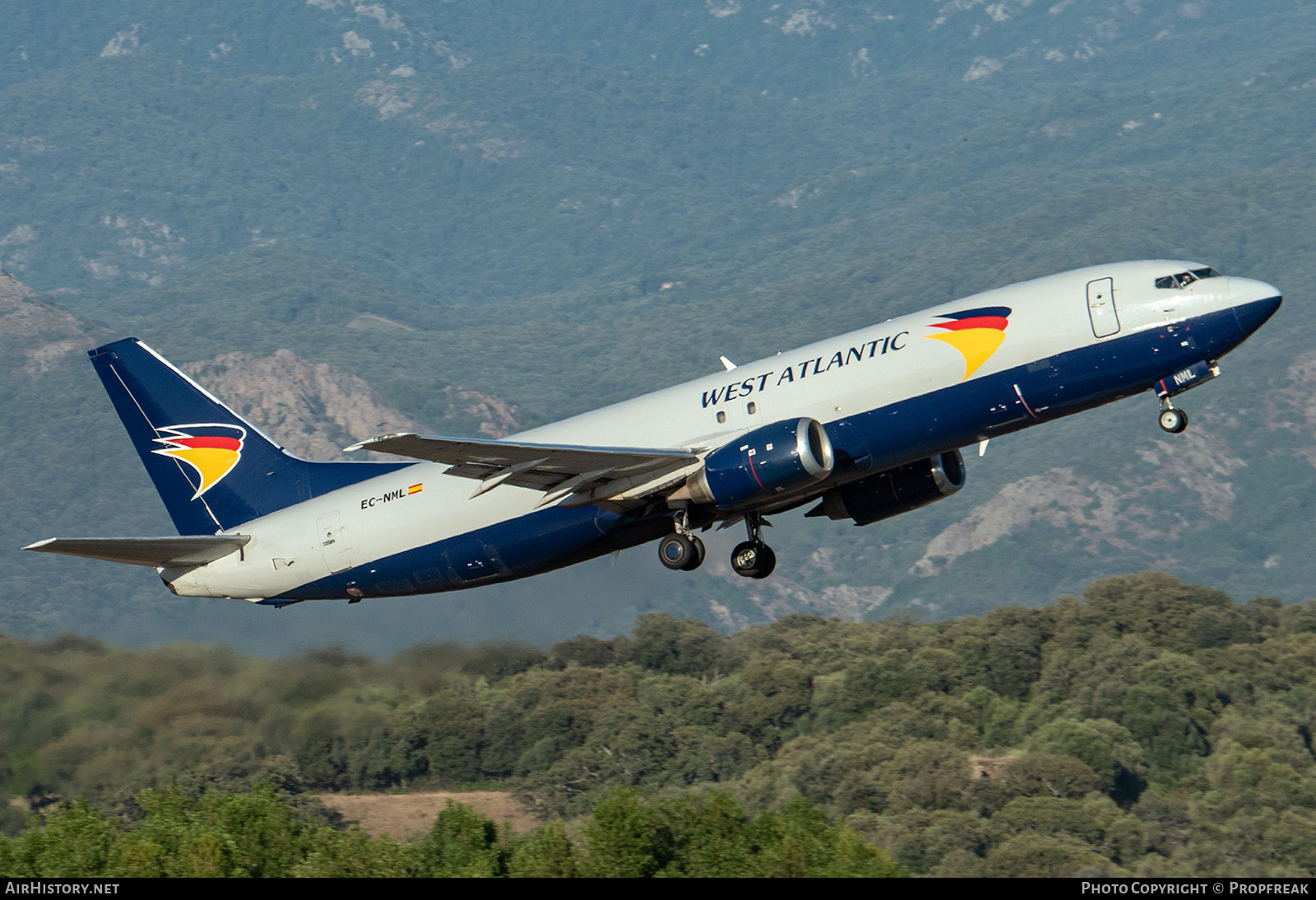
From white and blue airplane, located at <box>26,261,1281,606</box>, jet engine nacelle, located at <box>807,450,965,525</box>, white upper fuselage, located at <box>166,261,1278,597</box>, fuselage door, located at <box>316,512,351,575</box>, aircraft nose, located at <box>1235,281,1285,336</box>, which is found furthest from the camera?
fuselage door, located at <box>316,512,351,575</box>

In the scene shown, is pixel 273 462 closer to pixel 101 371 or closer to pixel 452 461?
pixel 101 371

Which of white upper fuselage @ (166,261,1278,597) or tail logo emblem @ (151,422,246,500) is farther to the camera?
→ tail logo emblem @ (151,422,246,500)

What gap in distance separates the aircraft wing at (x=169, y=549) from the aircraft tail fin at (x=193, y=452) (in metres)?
1.12

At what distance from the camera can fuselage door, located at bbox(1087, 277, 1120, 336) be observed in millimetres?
43531

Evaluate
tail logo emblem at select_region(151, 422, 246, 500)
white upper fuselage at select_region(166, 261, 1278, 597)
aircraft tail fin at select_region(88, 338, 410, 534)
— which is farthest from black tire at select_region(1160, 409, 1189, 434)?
tail logo emblem at select_region(151, 422, 246, 500)

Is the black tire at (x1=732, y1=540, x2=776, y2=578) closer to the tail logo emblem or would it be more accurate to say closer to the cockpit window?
the cockpit window

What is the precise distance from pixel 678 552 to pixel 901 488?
6.98m

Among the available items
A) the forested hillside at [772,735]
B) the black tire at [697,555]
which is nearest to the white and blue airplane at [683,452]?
the black tire at [697,555]

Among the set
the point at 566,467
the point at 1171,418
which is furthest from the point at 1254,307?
the point at 566,467

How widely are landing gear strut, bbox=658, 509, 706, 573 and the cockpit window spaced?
1373 centimetres

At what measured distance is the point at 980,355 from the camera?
44.3 metres

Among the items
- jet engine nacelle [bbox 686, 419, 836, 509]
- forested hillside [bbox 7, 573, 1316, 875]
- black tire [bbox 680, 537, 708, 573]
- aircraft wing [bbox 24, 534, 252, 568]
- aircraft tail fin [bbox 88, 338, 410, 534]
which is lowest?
forested hillside [bbox 7, 573, 1316, 875]

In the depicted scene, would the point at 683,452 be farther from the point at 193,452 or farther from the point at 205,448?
the point at 193,452

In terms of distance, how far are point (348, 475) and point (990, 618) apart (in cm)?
10679
